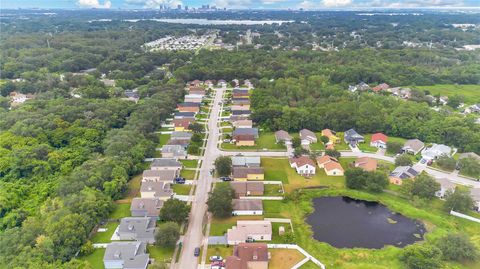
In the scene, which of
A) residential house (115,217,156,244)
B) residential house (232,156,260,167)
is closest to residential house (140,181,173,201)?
residential house (115,217,156,244)

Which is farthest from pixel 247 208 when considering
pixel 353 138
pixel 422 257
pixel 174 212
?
pixel 353 138

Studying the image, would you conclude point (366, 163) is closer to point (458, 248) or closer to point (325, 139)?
point (325, 139)

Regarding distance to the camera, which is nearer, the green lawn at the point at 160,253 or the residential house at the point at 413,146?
the green lawn at the point at 160,253

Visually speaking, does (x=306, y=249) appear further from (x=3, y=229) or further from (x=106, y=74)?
(x=106, y=74)

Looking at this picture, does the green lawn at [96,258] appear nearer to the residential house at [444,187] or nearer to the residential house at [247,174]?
the residential house at [247,174]

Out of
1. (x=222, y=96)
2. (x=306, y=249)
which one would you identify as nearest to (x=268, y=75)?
(x=222, y=96)

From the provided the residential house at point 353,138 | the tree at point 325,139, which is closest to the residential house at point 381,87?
the residential house at point 353,138

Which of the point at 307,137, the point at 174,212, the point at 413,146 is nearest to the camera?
the point at 174,212

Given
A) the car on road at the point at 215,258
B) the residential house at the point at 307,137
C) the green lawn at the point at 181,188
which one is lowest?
the car on road at the point at 215,258
